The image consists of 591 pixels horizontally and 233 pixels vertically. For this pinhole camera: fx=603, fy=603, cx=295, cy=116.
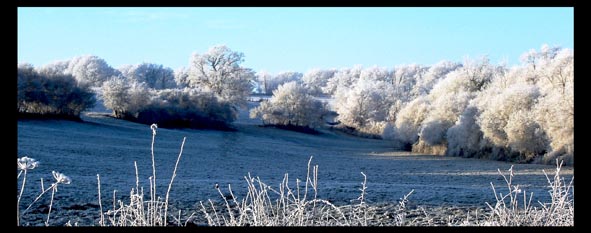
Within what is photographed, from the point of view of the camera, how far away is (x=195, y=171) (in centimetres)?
2203

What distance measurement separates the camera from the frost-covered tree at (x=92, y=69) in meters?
69.7

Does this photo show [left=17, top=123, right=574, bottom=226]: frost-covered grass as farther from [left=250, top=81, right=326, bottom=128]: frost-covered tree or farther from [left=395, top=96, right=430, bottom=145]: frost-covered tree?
[left=250, top=81, right=326, bottom=128]: frost-covered tree

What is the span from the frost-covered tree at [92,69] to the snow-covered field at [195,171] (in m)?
22.9

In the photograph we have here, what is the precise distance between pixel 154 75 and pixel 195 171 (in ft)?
212

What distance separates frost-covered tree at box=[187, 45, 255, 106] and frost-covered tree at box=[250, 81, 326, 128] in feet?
16.6

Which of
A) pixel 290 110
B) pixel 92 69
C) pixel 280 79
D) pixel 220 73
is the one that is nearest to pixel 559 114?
pixel 290 110

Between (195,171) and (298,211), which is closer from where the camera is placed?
(298,211)

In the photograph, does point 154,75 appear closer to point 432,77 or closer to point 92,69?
point 92,69

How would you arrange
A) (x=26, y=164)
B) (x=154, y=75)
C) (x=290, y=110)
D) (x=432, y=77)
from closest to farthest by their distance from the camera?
(x=26, y=164) → (x=290, y=110) → (x=154, y=75) → (x=432, y=77)

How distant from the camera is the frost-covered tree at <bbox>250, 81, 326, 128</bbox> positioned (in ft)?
209

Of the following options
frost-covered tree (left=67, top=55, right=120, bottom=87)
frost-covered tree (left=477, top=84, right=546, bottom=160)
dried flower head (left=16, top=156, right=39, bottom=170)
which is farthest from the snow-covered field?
frost-covered tree (left=67, top=55, right=120, bottom=87)

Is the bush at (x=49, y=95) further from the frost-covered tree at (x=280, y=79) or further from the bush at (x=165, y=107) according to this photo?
the frost-covered tree at (x=280, y=79)
